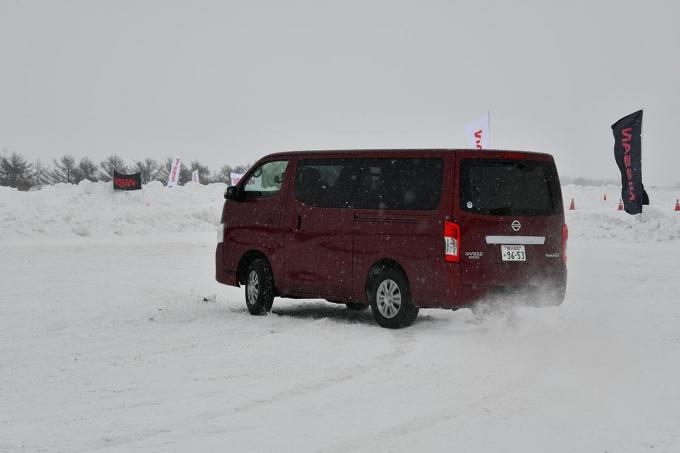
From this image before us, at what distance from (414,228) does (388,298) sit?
96cm

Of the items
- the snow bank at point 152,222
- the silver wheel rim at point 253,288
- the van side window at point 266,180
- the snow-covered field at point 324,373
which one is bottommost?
Result: the snow-covered field at point 324,373

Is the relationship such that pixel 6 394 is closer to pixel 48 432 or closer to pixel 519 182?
pixel 48 432

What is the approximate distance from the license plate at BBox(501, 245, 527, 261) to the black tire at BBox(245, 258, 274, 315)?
11.5 ft

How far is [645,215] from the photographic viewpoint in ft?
91.4

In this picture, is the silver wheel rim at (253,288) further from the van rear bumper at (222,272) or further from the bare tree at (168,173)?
the bare tree at (168,173)

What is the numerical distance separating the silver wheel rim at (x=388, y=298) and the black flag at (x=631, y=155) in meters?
15.5

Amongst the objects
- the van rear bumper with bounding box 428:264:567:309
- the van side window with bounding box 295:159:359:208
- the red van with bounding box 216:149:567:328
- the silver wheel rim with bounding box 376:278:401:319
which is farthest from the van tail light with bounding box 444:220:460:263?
the van side window with bounding box 295:159:359:208

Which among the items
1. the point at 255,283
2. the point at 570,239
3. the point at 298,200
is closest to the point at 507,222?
the point at 298,200

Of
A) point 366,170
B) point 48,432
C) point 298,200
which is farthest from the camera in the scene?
point 298,200

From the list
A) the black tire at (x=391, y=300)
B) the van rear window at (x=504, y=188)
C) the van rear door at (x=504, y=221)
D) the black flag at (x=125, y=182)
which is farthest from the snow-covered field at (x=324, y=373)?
the black flag at (x=125, y=182)

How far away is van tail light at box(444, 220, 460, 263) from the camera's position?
975 cm

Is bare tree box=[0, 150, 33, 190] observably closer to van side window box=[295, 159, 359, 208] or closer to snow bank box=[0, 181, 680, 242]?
snow bank box=[0, 181, 680, 242]

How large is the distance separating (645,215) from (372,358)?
2165cm

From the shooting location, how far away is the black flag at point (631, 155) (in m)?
23.8
